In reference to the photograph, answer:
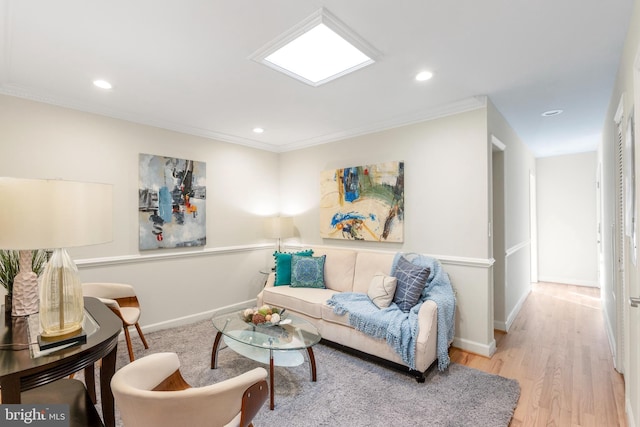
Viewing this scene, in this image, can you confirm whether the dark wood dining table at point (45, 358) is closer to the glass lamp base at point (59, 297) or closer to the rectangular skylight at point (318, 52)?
the glass lamp base at point (59, 297)

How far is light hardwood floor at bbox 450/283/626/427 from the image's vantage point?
208 cm

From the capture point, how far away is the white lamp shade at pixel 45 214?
120 cm

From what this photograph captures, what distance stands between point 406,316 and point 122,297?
269cm

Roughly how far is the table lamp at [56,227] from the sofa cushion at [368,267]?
2.64 m

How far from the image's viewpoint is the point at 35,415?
125 centimetres

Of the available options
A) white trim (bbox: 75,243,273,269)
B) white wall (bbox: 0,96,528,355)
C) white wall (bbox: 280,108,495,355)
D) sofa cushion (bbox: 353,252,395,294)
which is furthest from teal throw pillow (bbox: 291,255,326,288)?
white trim (bbox: 75,243,273,269)

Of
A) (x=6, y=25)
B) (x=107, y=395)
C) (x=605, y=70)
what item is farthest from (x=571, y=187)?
(x=6, y=25)

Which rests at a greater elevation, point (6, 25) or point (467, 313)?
point (6, 25)

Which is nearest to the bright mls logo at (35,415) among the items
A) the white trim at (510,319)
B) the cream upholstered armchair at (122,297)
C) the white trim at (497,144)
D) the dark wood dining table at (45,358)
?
the dark wood dining table at (45,358)

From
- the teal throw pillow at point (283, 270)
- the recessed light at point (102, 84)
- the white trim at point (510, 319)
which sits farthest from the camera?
the teal throw pillow at point (283, 270)

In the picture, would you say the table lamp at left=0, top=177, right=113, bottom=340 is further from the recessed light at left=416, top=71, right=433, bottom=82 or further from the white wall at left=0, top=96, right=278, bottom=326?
the recessed light at left=416, top=71, right=433, bottom=82

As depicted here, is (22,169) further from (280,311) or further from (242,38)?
(280,311)

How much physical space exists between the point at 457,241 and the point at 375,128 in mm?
1614

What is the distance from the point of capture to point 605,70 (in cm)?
237
